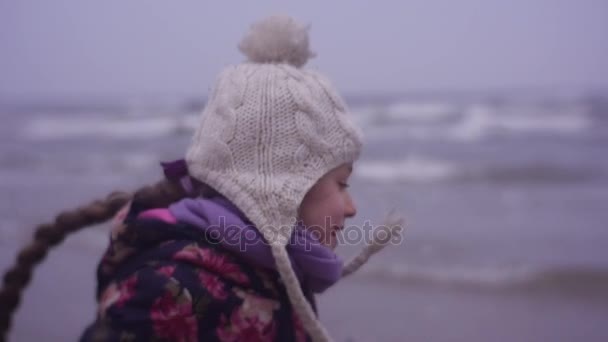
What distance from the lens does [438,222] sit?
594 centimetres

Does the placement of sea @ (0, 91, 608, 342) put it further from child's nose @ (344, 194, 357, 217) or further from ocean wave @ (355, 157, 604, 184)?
child's nose @ (344, 194, 357, 217)

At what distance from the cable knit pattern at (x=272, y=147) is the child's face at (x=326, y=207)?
0.14ft

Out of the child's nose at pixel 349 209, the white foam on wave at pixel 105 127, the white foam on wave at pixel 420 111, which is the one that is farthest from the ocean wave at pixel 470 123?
the child's nose at pixel 349 209

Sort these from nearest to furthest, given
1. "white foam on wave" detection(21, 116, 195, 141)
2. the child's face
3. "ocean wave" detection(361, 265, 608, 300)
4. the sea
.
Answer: the child's face < the sea < "ocean wave" detection(361, 265, 608, 300) < "white foam on wave" detection(21, 116, 195, 141)

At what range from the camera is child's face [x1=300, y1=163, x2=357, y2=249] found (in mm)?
1465

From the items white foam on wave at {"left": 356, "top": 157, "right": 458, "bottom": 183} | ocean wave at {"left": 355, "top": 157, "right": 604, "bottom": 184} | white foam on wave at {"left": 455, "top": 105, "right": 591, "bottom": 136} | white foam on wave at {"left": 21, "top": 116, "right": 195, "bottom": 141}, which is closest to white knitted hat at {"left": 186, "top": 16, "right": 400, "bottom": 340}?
ocean wave at {"left": 355, "top": 157, "right": 604, "bottom": 184}

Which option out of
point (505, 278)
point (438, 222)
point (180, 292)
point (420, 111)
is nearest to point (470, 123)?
point (420, 111)

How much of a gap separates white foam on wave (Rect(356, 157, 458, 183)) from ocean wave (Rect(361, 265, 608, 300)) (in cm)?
399

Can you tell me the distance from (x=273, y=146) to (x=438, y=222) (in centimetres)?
476

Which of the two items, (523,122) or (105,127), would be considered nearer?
(523,122)

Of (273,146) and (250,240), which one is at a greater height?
(273,146)

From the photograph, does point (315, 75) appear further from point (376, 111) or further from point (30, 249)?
point (376, 111)

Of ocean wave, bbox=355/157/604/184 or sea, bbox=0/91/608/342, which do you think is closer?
sea, bbox=0/91/608/342

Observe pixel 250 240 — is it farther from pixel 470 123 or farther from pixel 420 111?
pixel 420 111
